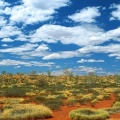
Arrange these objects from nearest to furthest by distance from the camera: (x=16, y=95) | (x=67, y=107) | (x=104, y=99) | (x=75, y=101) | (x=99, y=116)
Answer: (x=99, y=116) → (x=67, y=107) → (x=75, y=101) → (x=104, y=99) → (x=16, y=95)

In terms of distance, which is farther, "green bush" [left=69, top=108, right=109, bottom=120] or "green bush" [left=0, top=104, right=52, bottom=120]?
"green bush" [left=0, top=104, right=52, bottom=120]

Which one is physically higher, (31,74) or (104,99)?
Answer: (31,74)


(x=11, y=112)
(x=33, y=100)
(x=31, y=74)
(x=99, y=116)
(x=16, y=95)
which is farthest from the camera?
(x=31, y=74)

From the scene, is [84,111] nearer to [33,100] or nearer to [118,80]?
[33,100]

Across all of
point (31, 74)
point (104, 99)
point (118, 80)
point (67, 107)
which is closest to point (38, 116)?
point (67, 107)

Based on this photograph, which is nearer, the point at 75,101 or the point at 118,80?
the point at 75,101

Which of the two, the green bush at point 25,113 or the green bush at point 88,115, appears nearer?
the green bush at point 88,115

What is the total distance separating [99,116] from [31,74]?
341 feet

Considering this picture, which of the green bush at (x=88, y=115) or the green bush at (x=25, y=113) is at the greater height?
the green bush at (x=25, y=113)

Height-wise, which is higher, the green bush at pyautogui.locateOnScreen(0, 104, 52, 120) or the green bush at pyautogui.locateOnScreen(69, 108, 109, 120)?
the green bush at pyautogui.locateOnScreen(0, 104, 52, 120)

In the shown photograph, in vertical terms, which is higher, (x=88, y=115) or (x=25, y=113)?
(x=25, y=113)

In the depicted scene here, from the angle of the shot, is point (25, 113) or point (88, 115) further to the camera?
point (25, 113)

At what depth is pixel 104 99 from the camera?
40562 millimetres

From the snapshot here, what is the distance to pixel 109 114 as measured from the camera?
2384cm
